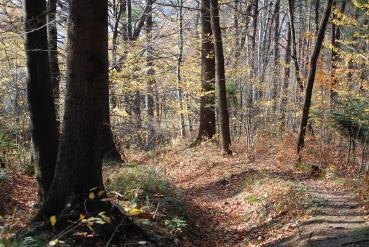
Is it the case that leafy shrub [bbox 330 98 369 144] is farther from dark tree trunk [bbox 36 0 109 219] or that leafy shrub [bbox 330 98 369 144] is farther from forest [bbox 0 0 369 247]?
dark tree trunk [bbox 36 0 109 219]

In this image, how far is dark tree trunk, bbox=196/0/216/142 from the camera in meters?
17.0

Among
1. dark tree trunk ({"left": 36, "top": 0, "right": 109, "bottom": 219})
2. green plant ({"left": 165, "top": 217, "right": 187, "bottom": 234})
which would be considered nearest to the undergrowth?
green plant ({"left": 165, "top": 217, "right": 187, "bottom": 234})

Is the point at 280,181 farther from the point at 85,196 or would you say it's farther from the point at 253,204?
the point at 85,196

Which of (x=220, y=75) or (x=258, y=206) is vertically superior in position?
(x=220, y=75)

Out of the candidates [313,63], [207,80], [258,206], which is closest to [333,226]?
[258,206]

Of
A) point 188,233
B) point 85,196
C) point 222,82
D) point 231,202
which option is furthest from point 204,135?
point 85,196

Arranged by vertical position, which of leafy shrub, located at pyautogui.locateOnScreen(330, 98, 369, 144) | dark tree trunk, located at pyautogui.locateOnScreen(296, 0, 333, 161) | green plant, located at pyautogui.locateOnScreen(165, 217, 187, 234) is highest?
dark tree trunk, located at pyautogui.locateOnScreen(296, 0, 333, 161)

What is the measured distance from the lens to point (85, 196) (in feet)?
18.4

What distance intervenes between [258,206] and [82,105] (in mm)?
5036

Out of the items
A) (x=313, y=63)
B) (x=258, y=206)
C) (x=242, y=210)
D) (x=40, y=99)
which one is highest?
(x=313, y=63)

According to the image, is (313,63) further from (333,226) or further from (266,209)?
(333,226)

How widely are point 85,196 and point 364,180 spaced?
6.96m

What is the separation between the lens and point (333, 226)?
7035 millimetres

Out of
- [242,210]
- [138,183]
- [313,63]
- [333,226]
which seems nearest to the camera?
[333,226]
